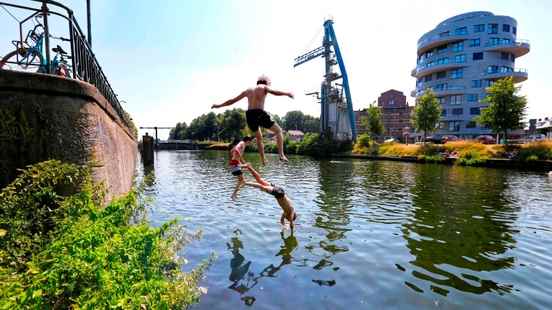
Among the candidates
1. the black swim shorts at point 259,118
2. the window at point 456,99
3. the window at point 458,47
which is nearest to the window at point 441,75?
the window at point 458,47

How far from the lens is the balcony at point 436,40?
78.9 metres

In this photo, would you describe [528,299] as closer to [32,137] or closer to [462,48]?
[32,137]

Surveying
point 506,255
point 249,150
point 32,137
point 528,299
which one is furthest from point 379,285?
point 249,150

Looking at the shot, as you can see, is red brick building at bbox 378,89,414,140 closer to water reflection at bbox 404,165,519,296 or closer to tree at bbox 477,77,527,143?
tree at bbox 477,77,527,143

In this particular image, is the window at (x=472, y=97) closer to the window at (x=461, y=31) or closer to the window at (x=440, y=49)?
the window at (x=440, y=49)

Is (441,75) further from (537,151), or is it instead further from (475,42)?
(537,151)

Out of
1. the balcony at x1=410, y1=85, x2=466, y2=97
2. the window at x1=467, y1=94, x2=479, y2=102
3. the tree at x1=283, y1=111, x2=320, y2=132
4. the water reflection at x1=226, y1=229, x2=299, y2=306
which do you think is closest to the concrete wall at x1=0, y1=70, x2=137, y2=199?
the water reflection at x1=226, y1=229, x2=299, y2=306

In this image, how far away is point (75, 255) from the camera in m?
3.73

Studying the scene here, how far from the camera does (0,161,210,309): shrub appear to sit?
11.1ft

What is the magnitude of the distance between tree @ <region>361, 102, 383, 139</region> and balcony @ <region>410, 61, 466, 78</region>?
27.7 meters

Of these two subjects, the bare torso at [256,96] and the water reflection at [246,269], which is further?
the bare torso at [256,96]

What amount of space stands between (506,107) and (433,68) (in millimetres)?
41909

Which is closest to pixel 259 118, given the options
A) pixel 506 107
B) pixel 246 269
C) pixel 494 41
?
pixel 246 269

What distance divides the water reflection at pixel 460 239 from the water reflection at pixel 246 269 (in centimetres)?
324
